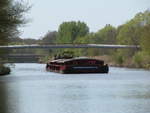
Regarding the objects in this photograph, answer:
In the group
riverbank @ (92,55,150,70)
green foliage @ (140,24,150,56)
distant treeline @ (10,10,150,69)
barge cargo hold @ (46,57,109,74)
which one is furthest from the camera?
riverbank @ (92,55,150,70)

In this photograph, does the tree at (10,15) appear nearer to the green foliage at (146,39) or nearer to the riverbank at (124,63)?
the green foliage at (146,39)

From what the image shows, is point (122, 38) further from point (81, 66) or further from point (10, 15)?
point (10, 15)

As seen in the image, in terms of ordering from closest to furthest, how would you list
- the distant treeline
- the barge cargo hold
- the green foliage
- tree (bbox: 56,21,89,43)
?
1. the barge cargo hold
2. the green foliage
3. the distant treeline
4. tree (bbox: 56,21,89,43)

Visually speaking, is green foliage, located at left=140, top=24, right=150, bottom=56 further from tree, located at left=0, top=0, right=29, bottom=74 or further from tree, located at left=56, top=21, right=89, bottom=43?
tree, located at left=56, top=21, right=89, bottom=43

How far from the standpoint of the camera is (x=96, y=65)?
70.6 m

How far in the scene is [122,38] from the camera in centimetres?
9550

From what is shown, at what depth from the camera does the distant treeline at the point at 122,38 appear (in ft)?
287

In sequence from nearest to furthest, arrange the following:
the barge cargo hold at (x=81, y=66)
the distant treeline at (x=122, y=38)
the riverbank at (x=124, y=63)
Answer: the barge cargo hold at (x=81, y=66) < the distant treeline at (x=122, y=38) < the riverbank at (x=124, y=63)

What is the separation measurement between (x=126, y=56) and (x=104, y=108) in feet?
245

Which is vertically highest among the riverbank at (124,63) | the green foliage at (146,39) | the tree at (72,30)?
the tree at (72,30)

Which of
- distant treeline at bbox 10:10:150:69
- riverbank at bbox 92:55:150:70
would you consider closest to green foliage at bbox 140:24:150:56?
distant treeline at bbox 10:10:150:69

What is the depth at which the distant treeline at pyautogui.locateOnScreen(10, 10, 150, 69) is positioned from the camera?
87562mm

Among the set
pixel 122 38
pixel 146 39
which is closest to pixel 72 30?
pixel 122 38

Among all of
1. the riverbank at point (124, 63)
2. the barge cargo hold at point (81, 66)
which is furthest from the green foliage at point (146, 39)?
the barge cargo hold at point (81, 66)
